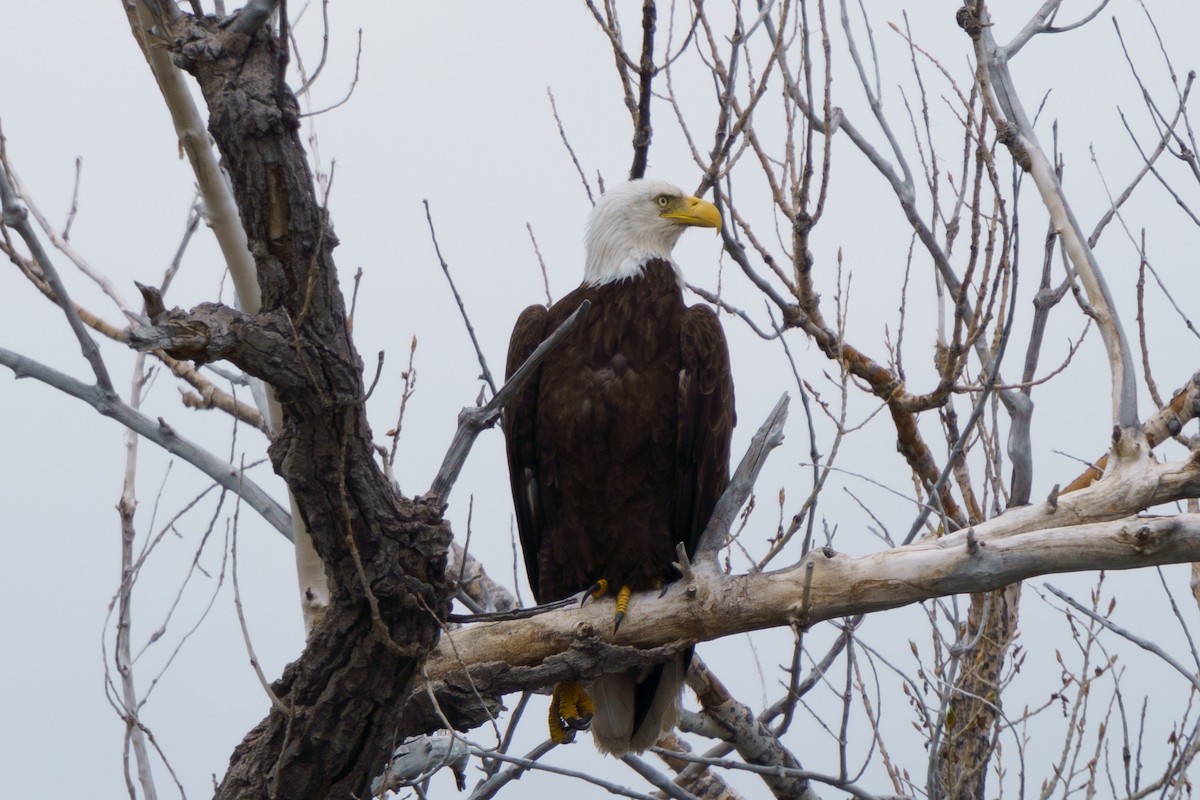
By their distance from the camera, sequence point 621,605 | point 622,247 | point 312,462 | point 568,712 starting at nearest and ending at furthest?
point 312,462, point 621,605, point 568,712, point 622,247

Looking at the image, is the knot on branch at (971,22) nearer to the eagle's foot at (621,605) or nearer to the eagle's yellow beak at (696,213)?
the eagle's yellow beak at (696,213)

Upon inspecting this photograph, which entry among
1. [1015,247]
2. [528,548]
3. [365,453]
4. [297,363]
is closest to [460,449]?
[365,453]

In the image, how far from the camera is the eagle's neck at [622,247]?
13.6 ft

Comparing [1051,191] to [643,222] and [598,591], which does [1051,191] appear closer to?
[643,222]

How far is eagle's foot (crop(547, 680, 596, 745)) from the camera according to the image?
3824mm

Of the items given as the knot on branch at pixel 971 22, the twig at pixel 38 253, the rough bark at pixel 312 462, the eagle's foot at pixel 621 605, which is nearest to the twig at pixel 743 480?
the eagle's foot at pixel 621 605

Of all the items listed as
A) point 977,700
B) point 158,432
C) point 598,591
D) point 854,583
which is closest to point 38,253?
point 158,432

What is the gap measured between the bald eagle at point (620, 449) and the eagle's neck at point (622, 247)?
0.10 meters

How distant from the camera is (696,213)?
166 inches

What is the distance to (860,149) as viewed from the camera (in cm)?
462

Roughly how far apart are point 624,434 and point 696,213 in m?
0.97

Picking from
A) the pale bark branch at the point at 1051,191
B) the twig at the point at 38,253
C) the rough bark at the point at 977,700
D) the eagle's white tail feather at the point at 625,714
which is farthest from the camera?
the rough bark at the point at 977,700

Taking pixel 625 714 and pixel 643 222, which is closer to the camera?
pixel 625 714

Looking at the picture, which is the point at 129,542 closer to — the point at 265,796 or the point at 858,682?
the point at 265,796
